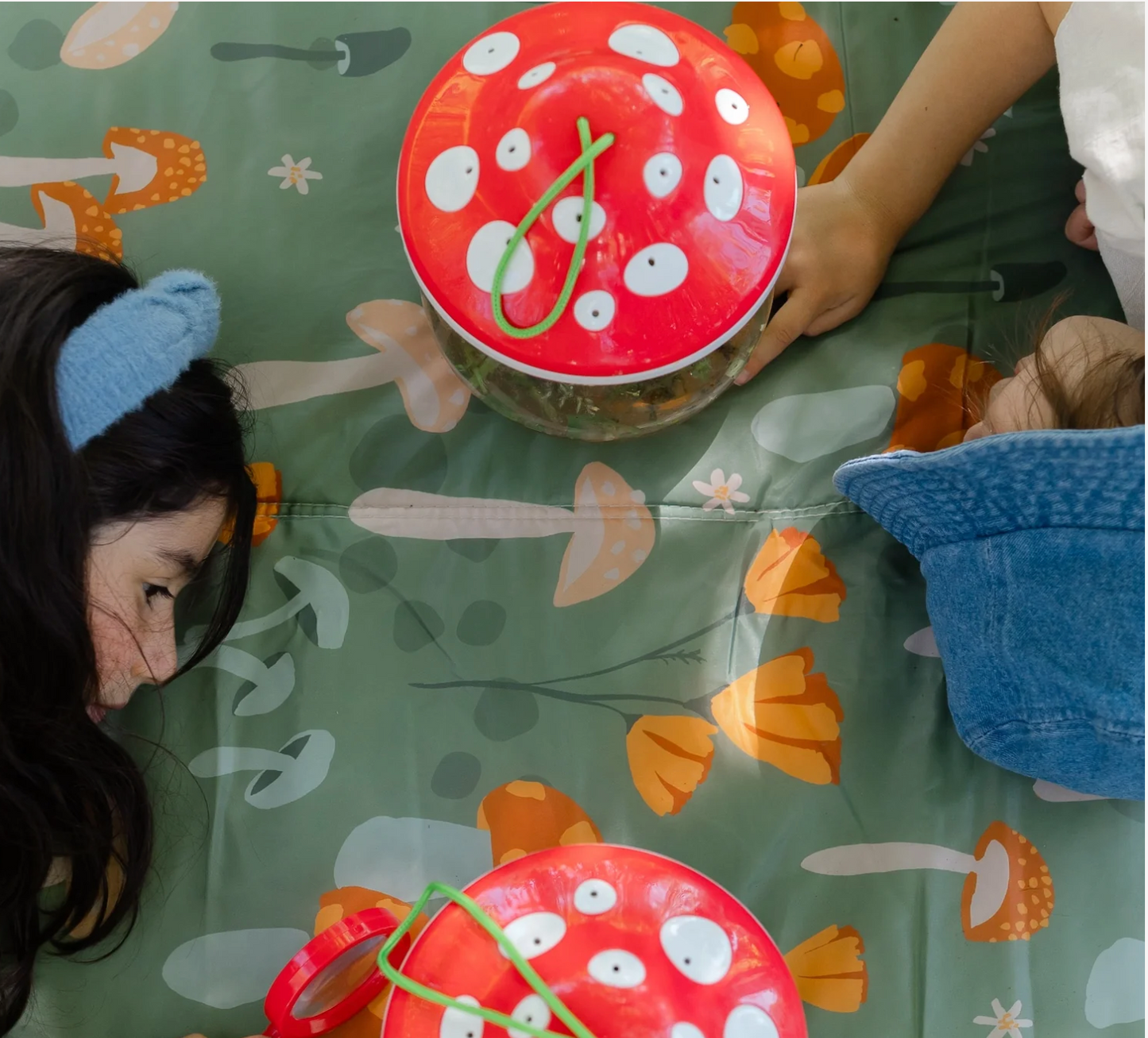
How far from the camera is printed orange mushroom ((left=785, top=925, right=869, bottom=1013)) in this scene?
727 mm

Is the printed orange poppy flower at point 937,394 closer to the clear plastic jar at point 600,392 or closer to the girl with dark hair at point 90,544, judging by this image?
the clear plastic jar at point 600,392

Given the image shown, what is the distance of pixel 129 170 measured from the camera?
0.83 metres

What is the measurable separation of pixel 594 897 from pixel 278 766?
10.6 inches

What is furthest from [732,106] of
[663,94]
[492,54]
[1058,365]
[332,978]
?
[332,978]

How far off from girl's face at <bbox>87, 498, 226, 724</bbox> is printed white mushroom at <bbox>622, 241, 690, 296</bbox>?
0.33 meters

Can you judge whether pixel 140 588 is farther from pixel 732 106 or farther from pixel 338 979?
pixel 732 106

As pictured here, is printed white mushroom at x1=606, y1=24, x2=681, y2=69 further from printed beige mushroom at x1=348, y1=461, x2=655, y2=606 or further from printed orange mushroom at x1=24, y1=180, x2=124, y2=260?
printed orange mushroom at x1=24, y1=180, x2=124, y2=260

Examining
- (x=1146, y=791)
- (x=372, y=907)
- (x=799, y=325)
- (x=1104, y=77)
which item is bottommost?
(x=372, y=907)

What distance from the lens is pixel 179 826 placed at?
75cm

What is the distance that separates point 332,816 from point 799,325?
517 mm

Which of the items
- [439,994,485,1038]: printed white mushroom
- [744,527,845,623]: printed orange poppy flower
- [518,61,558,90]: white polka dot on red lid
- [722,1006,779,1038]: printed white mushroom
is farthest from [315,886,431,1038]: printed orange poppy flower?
[518,61,558,90]: white polka dot on red lid

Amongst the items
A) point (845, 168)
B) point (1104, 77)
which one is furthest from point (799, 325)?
point (1104, 77)

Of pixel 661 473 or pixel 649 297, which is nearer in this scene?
pixel 649 297

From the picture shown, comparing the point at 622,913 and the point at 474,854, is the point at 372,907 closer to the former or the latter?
the point at 474,854
